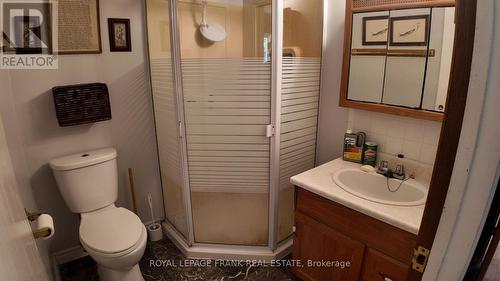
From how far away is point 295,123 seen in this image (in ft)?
6.63

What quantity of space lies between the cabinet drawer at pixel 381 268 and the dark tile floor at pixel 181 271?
2.21 ft

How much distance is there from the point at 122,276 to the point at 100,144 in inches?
37.8

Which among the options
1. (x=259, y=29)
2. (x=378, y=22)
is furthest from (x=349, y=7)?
(x=259, y=29)

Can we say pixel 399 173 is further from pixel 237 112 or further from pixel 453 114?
pixel 453 114

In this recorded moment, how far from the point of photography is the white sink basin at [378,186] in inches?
62.5

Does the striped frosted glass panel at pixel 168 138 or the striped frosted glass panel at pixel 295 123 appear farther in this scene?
the striped frosted glass panel at pixel 168 138

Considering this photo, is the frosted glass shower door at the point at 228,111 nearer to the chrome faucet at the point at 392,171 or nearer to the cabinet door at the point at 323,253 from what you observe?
the cabinet door at the point at 323,253

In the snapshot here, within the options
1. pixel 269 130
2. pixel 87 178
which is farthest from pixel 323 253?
pixel 87 178

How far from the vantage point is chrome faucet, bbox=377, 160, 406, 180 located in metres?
1.70

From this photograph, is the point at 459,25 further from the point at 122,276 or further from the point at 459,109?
the point at 122,276

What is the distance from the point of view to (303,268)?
6.09 ft

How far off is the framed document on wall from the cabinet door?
71.6 inches

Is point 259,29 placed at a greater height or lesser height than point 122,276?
greater

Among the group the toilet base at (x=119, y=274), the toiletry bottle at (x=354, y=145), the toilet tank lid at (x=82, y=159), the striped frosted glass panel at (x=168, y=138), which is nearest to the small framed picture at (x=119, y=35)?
the striped frosted glass panel at (x=168, y=138)
